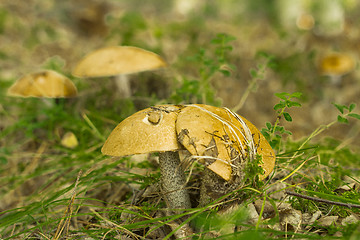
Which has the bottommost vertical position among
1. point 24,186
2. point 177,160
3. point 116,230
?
point 24,186

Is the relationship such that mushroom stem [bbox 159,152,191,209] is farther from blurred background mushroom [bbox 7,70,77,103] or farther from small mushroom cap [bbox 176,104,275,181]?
blurred background mushroom [bbox 7,70,77,103]

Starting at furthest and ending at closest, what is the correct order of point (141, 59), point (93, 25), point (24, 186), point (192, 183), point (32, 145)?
point (93, 25)
point (32, 145)
point (141, 59)
point (24, 186)
point (192, 183)

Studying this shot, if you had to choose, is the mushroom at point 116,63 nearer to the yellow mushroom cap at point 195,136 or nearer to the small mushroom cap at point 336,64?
the yellow mushroom cap at point 195,136

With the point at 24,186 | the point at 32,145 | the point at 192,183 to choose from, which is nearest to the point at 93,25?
the point at 32,145

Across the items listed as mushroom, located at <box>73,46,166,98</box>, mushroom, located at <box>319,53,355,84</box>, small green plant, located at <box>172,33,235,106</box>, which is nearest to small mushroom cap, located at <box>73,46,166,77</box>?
mushroom, located at <box>73,46,166,98</box>

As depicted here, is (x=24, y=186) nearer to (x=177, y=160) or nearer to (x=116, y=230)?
(x=116, y=230)

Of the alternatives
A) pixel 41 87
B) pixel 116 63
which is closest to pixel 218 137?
pixel 116 63
